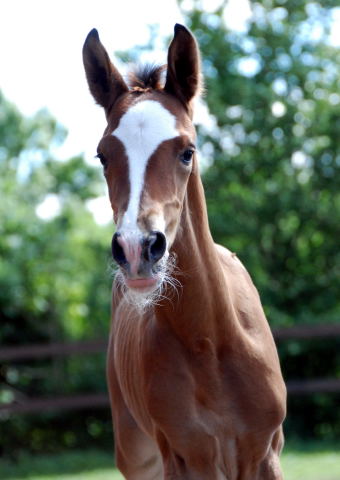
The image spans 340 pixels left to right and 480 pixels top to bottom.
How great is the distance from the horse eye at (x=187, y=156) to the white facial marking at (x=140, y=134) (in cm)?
10

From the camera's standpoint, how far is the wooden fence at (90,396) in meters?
10.3

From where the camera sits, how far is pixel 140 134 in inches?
128

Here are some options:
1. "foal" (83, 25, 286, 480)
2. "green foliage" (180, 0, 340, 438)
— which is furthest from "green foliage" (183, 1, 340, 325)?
"foal" (83, 25, 286, 480)

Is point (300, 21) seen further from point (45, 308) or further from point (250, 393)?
point (250, 393)

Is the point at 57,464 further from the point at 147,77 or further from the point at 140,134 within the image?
the point at 140,134

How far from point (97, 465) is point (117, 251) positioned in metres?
7.80

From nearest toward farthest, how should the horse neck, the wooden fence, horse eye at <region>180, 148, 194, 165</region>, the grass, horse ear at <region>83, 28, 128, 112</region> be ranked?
1. horse eye at <region>180, 148, 194, 165</region>
2. the horse neck
3. horse ear at <region>83, 28, 128, 112</region>
4. the grass
5. the wooden fence

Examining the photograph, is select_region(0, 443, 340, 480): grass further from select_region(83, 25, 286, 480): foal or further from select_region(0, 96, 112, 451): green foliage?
select_region(83, 25, 286, 480): foal

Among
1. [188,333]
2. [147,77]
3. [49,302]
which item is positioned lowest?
[49,302]

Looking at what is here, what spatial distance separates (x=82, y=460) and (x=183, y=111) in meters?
8.07

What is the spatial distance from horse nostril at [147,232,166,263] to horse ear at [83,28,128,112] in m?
0.97

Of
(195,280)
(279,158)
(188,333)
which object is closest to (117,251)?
(195,280)

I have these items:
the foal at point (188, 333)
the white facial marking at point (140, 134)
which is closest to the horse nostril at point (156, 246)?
the white facial marking at point (140, 134)

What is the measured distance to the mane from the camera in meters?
3.78
